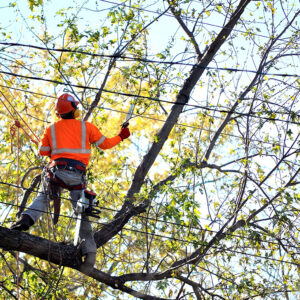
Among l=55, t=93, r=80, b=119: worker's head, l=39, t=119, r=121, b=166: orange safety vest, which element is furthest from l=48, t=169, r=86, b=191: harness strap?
l=55, t=93, r=80, b=119: worker's head

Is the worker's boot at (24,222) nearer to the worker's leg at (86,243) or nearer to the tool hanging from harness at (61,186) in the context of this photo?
the tool hanging from harness at (61,186)

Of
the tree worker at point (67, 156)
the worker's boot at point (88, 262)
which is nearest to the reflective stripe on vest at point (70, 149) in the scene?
the tree worker at point (67, 156)

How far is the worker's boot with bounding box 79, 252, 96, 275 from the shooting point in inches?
228

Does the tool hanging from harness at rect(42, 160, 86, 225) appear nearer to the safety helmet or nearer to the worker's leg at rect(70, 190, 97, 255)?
the worker's leg at rect(70, 190, 97, 255)

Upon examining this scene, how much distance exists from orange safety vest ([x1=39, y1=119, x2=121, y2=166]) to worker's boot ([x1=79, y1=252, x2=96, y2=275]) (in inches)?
41.0

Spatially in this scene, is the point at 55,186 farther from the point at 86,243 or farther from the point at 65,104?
the point at 65,104

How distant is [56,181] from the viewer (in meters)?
6.00

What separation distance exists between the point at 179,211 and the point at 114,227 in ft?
2.76

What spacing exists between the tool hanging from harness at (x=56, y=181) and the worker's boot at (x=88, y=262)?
0.67 metres

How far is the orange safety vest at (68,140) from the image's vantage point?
19.5ft

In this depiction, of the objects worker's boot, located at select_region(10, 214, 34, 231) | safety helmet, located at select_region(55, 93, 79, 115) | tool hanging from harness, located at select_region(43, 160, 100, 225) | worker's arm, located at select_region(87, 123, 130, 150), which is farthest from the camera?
worker's arm, located at select_region(87, 123, 130, 150)

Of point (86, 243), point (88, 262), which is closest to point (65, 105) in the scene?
point (86, 243)

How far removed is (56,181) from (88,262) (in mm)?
962

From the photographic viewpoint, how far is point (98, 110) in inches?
331
